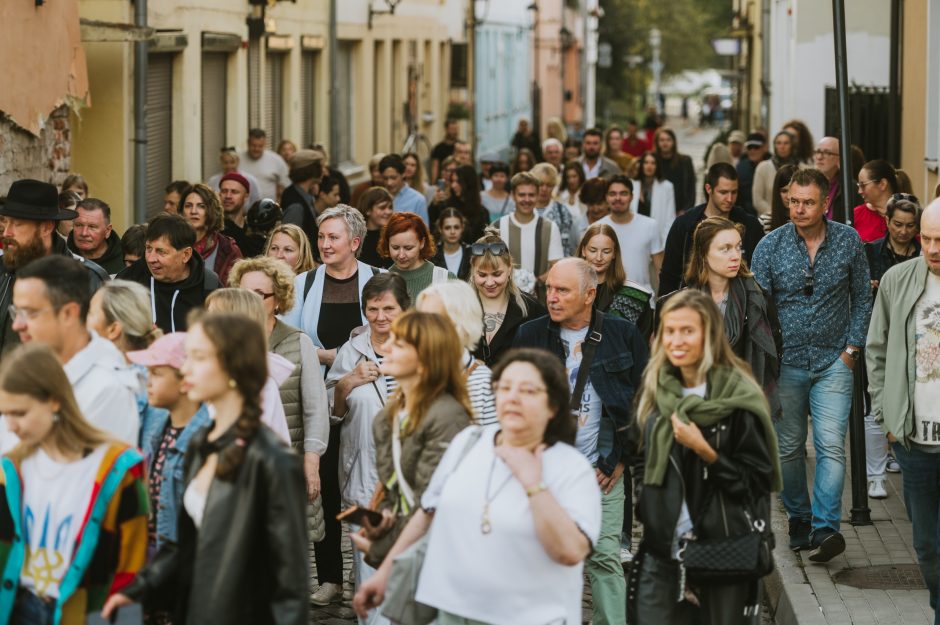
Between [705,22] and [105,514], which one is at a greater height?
[705,22]

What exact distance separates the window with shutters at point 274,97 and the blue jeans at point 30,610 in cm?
1621

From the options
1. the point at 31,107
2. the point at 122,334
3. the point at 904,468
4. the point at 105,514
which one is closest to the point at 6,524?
the point at 105,514

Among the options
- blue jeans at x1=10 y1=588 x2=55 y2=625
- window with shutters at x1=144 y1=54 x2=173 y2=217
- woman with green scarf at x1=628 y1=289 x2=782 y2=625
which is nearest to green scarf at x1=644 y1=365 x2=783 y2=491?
woman with green scarf at x1=628 y1=289 x2=782 y2=625

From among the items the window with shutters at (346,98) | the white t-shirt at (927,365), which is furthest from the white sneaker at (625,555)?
the window with shutters at (346,98)

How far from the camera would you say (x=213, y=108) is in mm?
18875

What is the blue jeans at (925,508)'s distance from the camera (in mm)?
7664

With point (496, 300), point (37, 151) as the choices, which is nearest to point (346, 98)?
point (37, 151)

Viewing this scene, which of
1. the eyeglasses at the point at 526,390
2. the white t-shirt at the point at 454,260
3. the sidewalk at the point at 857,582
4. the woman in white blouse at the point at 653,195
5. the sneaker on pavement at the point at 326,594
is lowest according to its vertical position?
the sneaker on pavement at the point at 326,594

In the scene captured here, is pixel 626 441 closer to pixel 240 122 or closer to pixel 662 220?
pixel 662 220

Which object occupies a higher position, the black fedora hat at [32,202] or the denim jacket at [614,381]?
the black fedora hat at [32,202]

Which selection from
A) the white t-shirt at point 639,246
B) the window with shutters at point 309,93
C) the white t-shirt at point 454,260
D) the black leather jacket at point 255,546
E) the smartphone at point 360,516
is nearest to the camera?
the black leather jacket at point 255,546

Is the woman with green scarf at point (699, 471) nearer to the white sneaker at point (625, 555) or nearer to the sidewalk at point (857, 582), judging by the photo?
the sidewalk at point (857, 582)

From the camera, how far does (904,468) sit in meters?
7.72

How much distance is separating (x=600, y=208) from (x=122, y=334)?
26.9 ft
